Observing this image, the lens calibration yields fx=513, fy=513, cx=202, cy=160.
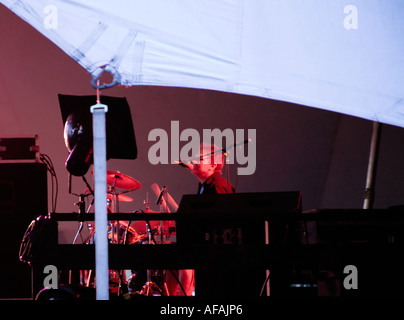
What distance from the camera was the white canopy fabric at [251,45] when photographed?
6.79 ft

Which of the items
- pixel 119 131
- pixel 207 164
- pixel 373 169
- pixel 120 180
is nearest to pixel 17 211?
pixel 119 131

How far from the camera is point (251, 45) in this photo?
2195 mm

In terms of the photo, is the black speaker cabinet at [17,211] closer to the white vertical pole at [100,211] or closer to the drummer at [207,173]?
the drummer at [207,173]

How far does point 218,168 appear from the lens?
530cm

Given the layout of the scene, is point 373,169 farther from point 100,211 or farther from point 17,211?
point 100,211

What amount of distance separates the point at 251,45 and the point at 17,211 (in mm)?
2096

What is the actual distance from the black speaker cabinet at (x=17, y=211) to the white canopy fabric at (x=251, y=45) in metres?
1.62

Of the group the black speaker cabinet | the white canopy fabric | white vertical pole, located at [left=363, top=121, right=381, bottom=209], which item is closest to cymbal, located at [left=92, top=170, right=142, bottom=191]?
the black speaker cabinet

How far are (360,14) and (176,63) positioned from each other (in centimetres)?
89

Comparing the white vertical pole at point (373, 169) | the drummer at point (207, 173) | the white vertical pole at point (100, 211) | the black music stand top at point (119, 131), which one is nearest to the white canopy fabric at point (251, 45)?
the white vertical pole at point (100, 211)

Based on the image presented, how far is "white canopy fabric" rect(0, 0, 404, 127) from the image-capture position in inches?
81.5

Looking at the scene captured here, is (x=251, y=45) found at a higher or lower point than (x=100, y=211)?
higher
